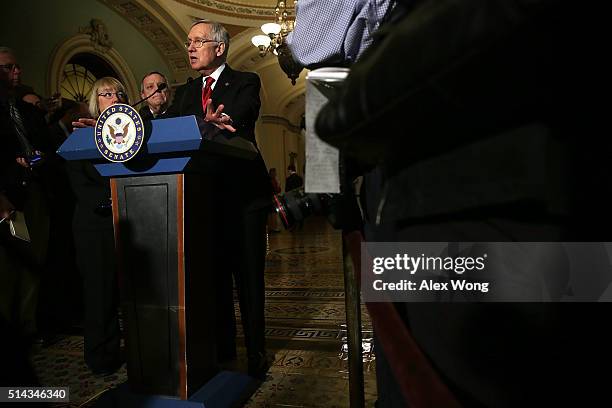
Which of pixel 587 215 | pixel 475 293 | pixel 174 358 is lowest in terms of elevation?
pixel 174 358

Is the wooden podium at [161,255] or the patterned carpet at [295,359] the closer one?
the wooden podium at [161,255]

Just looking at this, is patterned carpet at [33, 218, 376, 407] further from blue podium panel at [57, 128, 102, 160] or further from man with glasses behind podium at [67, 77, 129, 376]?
blue podium panel at [57, 128, 102, 160]

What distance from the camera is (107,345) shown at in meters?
1.82

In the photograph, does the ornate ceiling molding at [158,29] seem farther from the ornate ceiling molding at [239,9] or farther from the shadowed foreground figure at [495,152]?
the shadowed foreground figure at [495,152]

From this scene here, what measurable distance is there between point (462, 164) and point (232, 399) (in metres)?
1.26

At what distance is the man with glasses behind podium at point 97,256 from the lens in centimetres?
181

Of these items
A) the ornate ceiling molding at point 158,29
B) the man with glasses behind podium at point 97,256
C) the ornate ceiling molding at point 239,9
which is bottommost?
the man with glasses behind podium at point 97,256

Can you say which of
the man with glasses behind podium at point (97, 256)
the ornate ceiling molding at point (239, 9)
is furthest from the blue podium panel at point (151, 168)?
the ornate ceiling molding at point (239, 9)

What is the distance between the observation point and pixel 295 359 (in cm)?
185

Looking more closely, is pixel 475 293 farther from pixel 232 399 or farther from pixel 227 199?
pixel 227 199

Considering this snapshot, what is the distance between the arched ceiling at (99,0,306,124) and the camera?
718 centimetres

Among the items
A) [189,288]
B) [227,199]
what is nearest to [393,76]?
[189,288]

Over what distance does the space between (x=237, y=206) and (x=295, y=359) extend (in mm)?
784

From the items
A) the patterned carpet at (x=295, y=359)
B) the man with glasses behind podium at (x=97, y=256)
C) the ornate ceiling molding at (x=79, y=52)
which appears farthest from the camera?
the ornate ceiling molding at (x=79, y=52)
